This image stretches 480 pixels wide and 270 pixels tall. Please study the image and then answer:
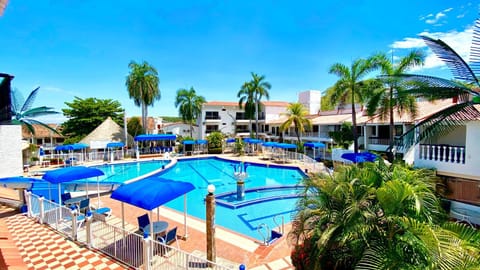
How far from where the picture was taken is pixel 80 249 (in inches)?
295

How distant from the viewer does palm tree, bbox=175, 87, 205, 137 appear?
3800 cm

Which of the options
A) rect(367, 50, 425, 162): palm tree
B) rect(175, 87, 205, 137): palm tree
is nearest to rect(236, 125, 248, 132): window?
rect(175, 87, 205, 137): palm tree

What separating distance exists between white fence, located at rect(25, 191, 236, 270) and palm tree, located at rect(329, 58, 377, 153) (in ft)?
57.6

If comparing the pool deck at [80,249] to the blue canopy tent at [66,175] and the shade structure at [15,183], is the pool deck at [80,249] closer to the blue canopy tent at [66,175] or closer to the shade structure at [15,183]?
the shade structure at [15,183]

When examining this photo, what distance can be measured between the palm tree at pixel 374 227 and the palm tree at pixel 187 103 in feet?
114

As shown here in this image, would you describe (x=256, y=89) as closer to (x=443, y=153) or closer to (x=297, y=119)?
(x=297, y=119)

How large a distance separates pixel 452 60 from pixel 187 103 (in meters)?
34.6

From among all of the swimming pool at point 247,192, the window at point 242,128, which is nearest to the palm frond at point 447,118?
the swimming pool at point 247,192

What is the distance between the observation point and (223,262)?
6.87 m

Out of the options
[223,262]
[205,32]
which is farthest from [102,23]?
[223,262]

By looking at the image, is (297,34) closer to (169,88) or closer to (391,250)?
(391,250)

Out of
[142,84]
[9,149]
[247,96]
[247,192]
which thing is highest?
[142,84]

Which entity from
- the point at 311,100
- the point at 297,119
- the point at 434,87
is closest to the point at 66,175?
the point at 434,87

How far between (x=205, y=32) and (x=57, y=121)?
151 feet
